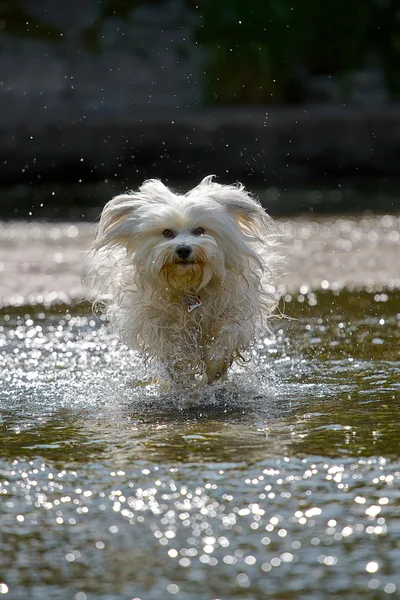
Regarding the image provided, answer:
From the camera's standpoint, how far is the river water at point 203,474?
3623 millimetres

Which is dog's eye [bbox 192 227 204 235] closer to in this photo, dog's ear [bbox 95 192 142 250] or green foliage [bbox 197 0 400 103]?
dog's ear [bbox 95 192 142 250]

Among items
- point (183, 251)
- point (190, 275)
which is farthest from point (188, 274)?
point (183, 251)

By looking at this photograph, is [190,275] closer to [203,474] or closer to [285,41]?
[203,474]

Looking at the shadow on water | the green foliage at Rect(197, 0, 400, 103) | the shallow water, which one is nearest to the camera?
the shallow water

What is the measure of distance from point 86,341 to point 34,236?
19.0ft

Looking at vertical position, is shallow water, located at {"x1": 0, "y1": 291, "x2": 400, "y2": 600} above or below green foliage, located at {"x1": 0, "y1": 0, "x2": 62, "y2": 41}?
below

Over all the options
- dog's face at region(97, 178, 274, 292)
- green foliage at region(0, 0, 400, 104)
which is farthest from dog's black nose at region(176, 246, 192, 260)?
A: green foliage at region(0, 0, 400, 104)

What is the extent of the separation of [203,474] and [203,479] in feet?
0.19

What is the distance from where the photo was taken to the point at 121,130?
18.8m

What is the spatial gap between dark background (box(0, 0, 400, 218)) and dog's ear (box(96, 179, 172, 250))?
27.5ft

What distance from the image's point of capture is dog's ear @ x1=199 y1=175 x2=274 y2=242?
6371 mm

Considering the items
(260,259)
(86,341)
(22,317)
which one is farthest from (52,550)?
(22,317)

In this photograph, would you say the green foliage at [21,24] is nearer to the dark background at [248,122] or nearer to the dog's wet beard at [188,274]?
the dark background at [248,122]

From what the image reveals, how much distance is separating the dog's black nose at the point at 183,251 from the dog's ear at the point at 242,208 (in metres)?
0.52
